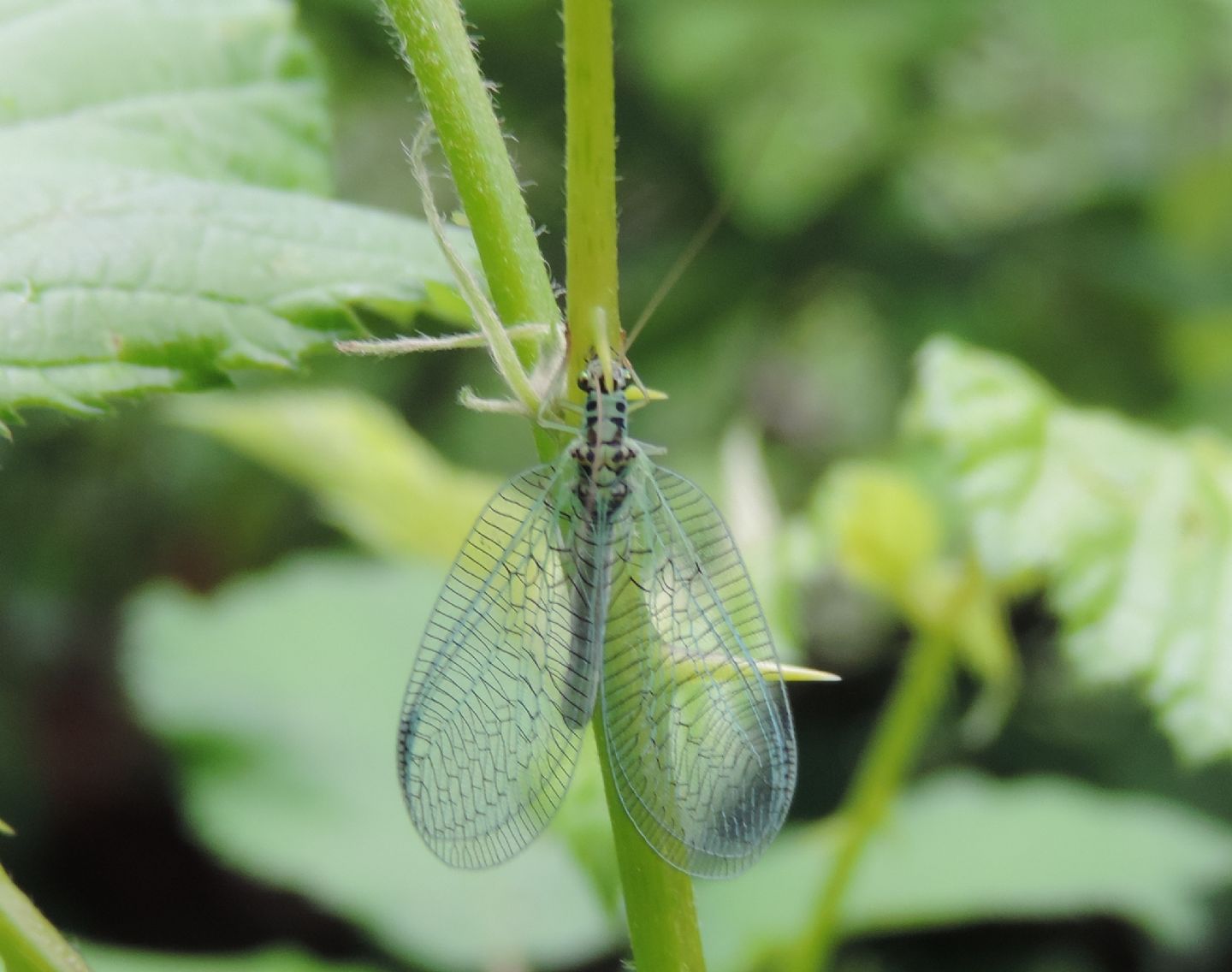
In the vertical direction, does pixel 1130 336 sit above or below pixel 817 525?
above

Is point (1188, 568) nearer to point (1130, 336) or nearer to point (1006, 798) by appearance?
point (1006, 798)

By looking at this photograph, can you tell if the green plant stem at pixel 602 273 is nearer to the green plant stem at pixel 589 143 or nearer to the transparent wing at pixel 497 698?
the green plant stem at pixel 589 143

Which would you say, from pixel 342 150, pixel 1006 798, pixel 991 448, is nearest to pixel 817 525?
pixel 991 448

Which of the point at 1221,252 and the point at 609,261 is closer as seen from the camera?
the point at 609,261

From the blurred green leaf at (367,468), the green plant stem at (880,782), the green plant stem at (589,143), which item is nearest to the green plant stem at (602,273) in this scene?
the green plant stem at (589,143)

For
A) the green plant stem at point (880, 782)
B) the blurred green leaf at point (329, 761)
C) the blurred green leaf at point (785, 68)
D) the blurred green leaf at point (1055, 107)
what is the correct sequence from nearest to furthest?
1. the green plant stem at point (880, 782)
2. the blurred green leaf at point (329, 761)
3. the blurred green leaf at point (785, 68)
4. the blurred green leaf at point (1055, 107)

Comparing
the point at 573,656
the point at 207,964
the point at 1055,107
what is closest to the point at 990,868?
the point at 207,964
